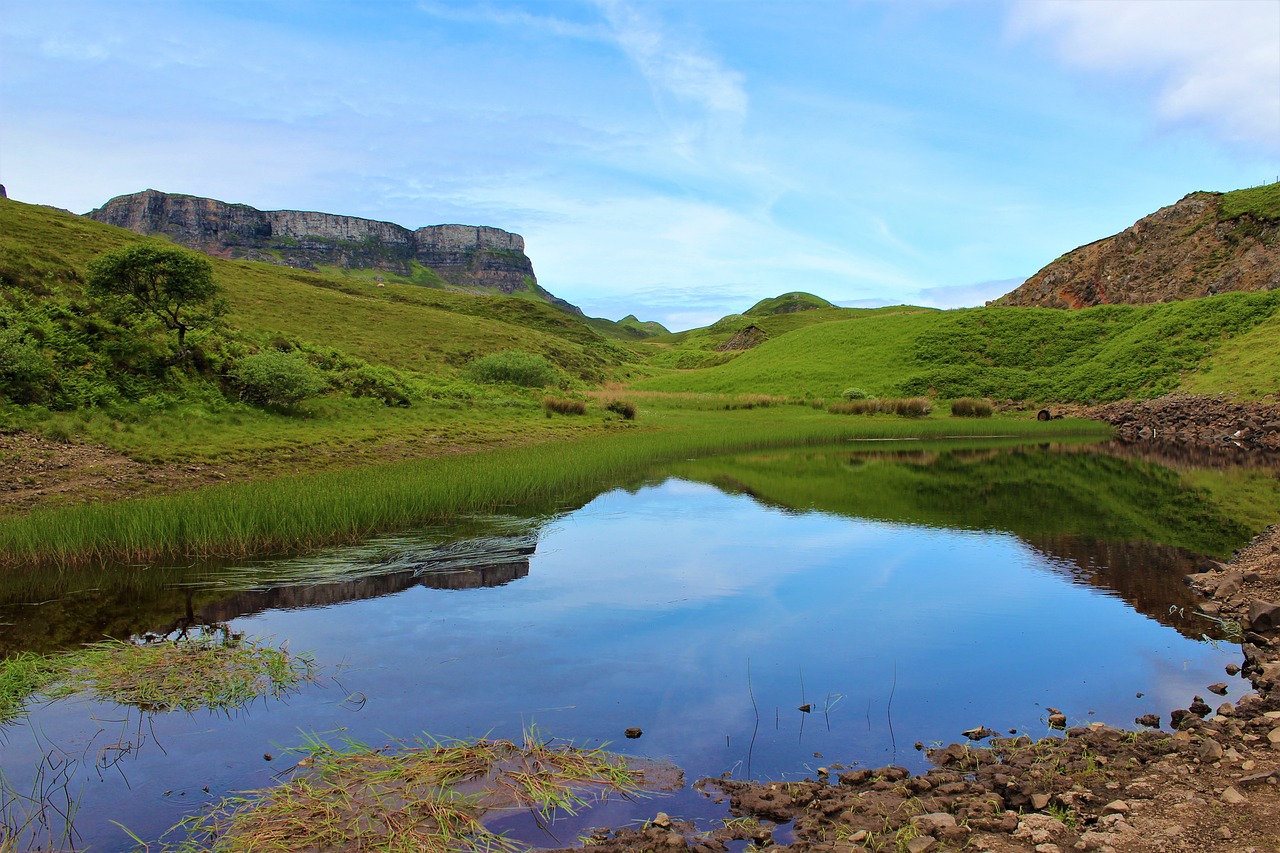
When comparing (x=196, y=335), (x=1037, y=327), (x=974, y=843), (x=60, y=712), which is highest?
(x=1037, y=327)

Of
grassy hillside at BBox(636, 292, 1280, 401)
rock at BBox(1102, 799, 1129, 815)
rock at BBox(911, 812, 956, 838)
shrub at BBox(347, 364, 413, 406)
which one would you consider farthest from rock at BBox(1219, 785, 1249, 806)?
grassy hillside at BBox(636, 292, 1280, 401)

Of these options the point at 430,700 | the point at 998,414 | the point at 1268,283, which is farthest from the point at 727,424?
the point at 1268,283

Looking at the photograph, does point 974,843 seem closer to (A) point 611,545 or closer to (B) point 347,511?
(A) point 611,545

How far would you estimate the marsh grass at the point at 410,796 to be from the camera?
17.9ft

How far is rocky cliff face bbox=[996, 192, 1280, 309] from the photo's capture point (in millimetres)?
67438

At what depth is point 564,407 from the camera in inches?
1697

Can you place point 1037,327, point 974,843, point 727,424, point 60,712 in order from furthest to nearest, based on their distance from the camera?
point 1037,327 → point 727,424 → point 60,712 → point 974,843

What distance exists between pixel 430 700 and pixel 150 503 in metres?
11.2

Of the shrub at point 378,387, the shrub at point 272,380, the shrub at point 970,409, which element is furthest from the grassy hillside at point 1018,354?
the shrub at point 272,380

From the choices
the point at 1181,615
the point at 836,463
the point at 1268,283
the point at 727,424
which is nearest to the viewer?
the point at 1181,615

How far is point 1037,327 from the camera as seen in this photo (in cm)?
7262

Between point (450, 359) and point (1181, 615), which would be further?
point (450, 359)

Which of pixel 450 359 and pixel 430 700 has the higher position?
pixel 450 359

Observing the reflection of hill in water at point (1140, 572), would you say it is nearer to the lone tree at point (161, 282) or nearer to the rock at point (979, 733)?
the rock at point (979, 733)
